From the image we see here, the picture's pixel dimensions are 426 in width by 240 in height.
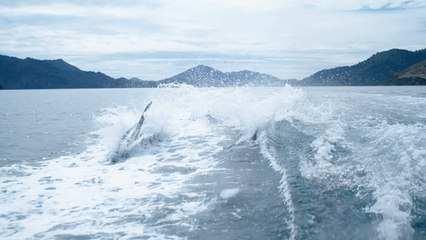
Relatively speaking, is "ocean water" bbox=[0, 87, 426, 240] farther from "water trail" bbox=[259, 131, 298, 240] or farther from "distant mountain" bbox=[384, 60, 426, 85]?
"distant mountain" bbox=[384, 60, 426, 85]

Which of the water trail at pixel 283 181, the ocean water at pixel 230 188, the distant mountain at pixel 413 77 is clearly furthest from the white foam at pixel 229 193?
the distant mountain at pixel 413 77

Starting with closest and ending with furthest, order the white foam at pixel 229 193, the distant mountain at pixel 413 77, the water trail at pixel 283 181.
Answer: the water trail at pixel 283 181
the white foam at pixel 229 193
the distant mountain at pixel 413 77

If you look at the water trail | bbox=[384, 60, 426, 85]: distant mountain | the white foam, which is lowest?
the white foam

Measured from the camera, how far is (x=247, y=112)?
86.3 ft

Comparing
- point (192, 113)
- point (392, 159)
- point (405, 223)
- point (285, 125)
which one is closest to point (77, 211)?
point (405, 223)

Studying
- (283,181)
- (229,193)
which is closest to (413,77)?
(283,181)

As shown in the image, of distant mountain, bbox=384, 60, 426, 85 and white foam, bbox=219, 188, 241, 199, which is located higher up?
distant mountain, bbox=384, 60, 426, 85

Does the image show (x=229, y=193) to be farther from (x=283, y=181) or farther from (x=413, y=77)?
(x=413, y=77)

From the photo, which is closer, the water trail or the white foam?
the water trail

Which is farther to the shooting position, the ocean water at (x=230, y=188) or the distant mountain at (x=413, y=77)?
the distant mountain at (x=413, y=77)

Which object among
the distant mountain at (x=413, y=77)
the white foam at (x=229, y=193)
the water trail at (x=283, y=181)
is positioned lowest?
the white foam at (x=229, y=193)

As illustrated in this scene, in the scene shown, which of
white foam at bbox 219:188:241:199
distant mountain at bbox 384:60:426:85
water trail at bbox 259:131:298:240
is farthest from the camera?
distant mountain at bbox 384:60:426:85

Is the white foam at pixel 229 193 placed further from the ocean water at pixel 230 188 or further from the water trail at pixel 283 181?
the water trail at pixel 283 181

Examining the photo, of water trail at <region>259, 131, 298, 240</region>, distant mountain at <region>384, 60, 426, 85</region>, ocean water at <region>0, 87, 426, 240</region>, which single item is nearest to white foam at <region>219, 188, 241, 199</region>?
ocean water at <region>0, 87, 426, 240</region>
